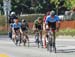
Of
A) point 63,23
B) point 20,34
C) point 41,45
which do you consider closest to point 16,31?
point 20,34

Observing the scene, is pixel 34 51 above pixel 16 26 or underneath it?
underneath

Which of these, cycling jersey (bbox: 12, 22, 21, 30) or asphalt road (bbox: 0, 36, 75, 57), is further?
cycling jersey (bbox: 12, 22, 21, 30)

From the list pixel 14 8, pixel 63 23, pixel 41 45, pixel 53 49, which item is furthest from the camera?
pixel 14 8

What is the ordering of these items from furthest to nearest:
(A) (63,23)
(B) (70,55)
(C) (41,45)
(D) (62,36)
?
(A) (63,23)
(D) (62,36)
(C) (41,45)
(B) (70,55)

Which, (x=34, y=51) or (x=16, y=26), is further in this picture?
(x=16, y=26)

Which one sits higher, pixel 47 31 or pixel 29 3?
pixel 47 31

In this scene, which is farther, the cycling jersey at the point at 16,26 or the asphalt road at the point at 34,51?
the cycling jersey at the point at 16,26

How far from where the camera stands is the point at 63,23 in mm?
41062

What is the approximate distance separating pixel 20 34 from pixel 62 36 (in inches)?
411

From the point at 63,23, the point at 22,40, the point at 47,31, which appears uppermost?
the point at 47,31

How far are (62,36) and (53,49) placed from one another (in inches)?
586

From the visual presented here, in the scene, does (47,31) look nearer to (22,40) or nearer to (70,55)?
(70,55)

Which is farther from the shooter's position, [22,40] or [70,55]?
[22,40]

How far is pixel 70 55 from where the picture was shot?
59.5 ft
